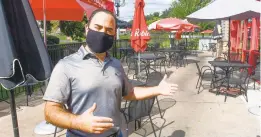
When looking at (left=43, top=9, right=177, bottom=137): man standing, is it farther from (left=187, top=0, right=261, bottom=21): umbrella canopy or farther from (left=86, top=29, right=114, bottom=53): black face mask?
(left=187, top=0, right=261, bottom=21): umbrella canopy

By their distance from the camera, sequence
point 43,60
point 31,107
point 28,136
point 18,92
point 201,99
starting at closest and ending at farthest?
point 43,60 → point 28,136 → point 31,107 → point 201,99 → point 18,92

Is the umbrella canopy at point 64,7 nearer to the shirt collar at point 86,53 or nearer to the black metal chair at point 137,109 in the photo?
the black metal chair at point 137,109

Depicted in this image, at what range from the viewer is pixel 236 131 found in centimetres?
426

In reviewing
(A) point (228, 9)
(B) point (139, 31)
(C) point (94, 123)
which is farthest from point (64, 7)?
(A) point (228, 9)

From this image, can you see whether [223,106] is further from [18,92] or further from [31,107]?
[18,92]

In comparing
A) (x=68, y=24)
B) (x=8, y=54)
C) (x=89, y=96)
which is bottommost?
(x=89, y=96)

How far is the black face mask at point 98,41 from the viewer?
184cm

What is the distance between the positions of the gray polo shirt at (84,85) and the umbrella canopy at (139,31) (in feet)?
16.7

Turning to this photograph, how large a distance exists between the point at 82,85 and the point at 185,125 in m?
3.30

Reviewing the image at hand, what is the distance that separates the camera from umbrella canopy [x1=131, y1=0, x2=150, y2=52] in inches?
272

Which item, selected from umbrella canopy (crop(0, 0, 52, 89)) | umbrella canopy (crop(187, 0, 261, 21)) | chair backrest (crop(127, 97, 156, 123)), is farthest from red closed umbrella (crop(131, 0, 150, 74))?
umbrella canopy (crop(0, 0, 52, 89))

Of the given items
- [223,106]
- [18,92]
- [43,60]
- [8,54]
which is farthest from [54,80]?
[18,92]

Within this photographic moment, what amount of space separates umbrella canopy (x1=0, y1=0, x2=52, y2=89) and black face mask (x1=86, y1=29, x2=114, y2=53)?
775mm

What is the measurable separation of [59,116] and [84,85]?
27cm
